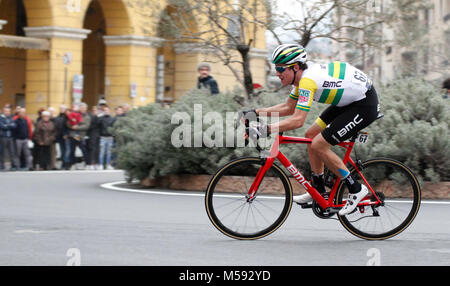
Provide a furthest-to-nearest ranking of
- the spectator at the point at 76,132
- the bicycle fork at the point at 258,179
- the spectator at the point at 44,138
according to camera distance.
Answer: the spectator at the point at 76,132 → the spectator at the point at 44,138 → the bicycle fork at the point at 258,179

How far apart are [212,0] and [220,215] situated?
9204 millimetres

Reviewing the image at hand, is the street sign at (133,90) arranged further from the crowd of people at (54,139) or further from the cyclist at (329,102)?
the cyclist at (329,102)

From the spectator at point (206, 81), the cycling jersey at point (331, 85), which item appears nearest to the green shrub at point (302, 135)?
the spectator at point (206, 81)

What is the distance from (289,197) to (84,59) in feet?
110

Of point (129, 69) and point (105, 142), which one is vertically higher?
point (129, 69)

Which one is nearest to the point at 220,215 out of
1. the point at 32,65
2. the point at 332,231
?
the point at 332,231

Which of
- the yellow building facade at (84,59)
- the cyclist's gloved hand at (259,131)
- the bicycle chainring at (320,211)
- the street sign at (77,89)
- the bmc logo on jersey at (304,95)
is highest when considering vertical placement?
the yellow building facade at (84,59)

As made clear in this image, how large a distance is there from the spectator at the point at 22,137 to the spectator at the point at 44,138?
1.06 feet

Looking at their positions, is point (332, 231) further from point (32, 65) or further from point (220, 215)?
point (32, 65)

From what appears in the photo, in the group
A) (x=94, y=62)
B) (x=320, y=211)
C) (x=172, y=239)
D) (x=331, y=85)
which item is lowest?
(x=172, y=239)

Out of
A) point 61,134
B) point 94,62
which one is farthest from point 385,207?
point 94,62

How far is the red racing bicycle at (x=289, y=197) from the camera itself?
7723 millimetres

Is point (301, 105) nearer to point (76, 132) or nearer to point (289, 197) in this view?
point (289, 197)

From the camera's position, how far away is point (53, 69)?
3078 centimetres
